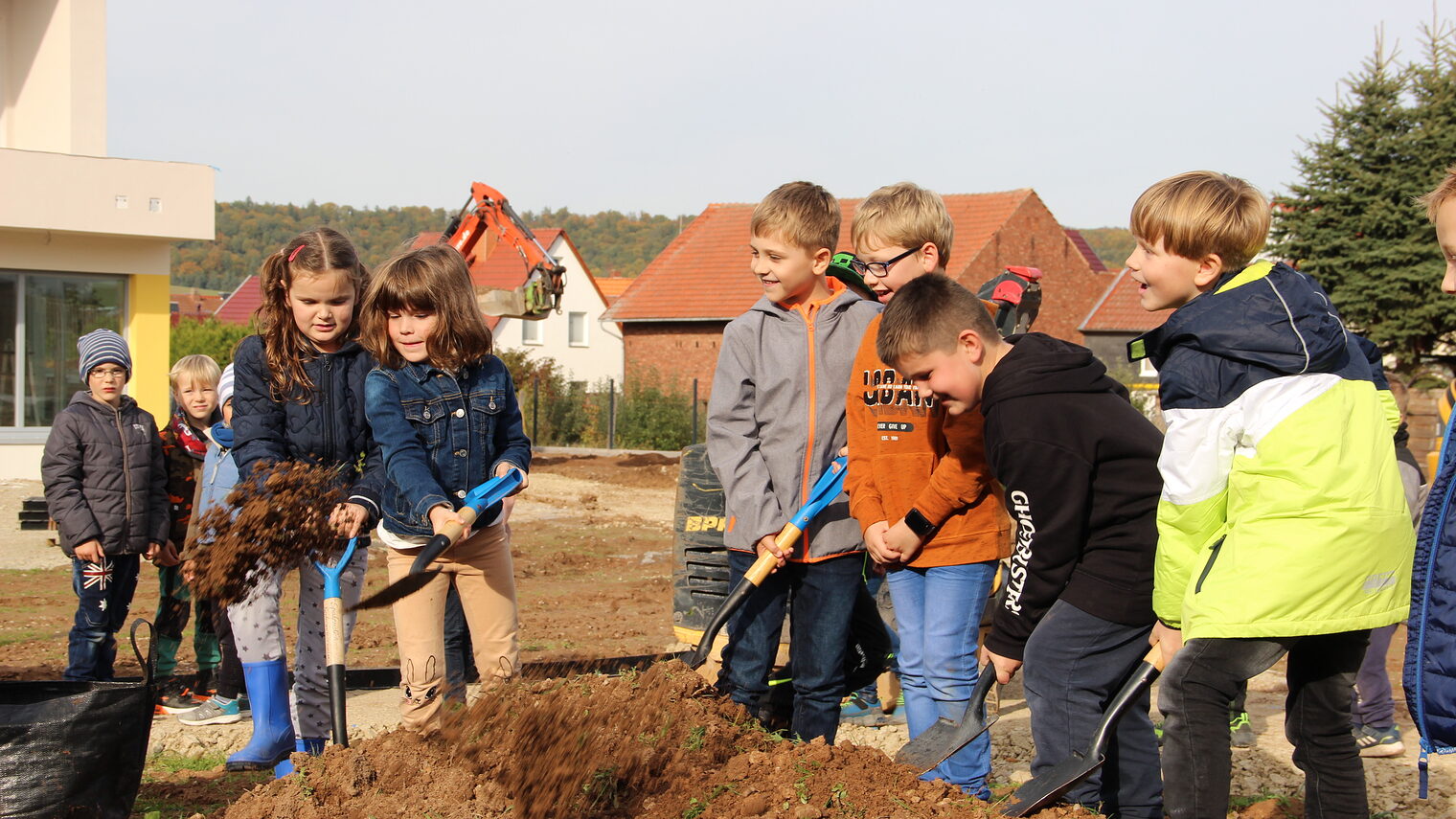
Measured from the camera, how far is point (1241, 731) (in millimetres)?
5215

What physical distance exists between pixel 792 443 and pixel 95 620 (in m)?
3.40

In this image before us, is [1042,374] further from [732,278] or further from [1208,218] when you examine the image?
[732,278]

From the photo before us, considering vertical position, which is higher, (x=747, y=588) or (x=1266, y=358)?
(x=1266, y=358)

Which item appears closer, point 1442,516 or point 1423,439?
point 1442,516

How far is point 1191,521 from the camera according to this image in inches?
120

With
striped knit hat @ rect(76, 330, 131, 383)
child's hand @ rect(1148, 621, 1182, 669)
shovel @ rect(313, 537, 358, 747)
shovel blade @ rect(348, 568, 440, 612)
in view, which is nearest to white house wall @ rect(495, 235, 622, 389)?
striped knit hat @ rect(76, 330, 131, 383)

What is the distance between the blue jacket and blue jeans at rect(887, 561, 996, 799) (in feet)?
3.92

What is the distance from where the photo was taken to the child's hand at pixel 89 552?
531 cm

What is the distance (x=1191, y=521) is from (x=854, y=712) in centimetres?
276

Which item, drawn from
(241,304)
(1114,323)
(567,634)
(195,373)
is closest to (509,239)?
(567,634)

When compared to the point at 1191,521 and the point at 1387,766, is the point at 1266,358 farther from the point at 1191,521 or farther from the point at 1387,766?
the point at 1387,766

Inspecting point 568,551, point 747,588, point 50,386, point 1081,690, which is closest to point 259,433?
point 747,588

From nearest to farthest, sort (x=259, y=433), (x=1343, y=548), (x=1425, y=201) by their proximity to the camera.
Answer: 1. (x=1343, y=548)
2. (x=1425, y=201)
3. (x=259, y=433)

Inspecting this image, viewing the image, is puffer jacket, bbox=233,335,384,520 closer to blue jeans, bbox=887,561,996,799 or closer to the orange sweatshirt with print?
the orange sweatshirt with print
